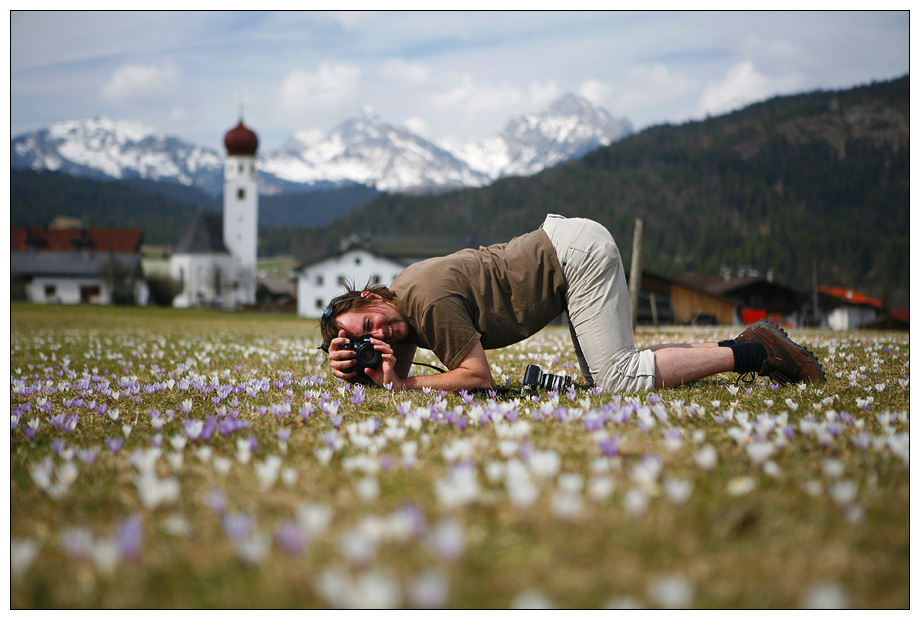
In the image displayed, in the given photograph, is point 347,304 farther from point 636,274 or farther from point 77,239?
point 77,239

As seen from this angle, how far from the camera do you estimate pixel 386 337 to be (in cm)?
507

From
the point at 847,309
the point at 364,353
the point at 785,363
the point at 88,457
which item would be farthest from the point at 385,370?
the point at 847,309

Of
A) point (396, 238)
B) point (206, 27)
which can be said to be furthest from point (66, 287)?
point (206, 27)

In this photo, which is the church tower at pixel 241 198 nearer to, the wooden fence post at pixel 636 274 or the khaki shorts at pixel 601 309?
the wooden fence post at pixel 636 274

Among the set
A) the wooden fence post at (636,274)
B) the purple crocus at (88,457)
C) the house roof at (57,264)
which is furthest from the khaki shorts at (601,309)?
the house roof at (57,264)

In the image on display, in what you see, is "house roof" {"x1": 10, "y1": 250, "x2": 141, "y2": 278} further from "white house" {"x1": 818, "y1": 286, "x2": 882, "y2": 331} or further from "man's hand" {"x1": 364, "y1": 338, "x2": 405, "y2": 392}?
"man's hand" {"x1": 364, "y1": 338, "x2": 405, "y2": 392}

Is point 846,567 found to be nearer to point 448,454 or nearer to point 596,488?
point 596,488

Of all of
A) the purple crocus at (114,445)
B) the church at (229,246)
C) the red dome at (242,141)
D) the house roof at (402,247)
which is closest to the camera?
the purple crocus at (114,445)

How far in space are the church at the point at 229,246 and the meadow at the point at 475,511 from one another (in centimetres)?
11433

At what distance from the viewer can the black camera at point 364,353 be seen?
498 cm

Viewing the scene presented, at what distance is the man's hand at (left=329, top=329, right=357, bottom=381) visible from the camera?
16.5 feet

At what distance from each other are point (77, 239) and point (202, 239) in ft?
73.6

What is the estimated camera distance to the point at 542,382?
556 centimetres

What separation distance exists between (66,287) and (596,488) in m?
118
